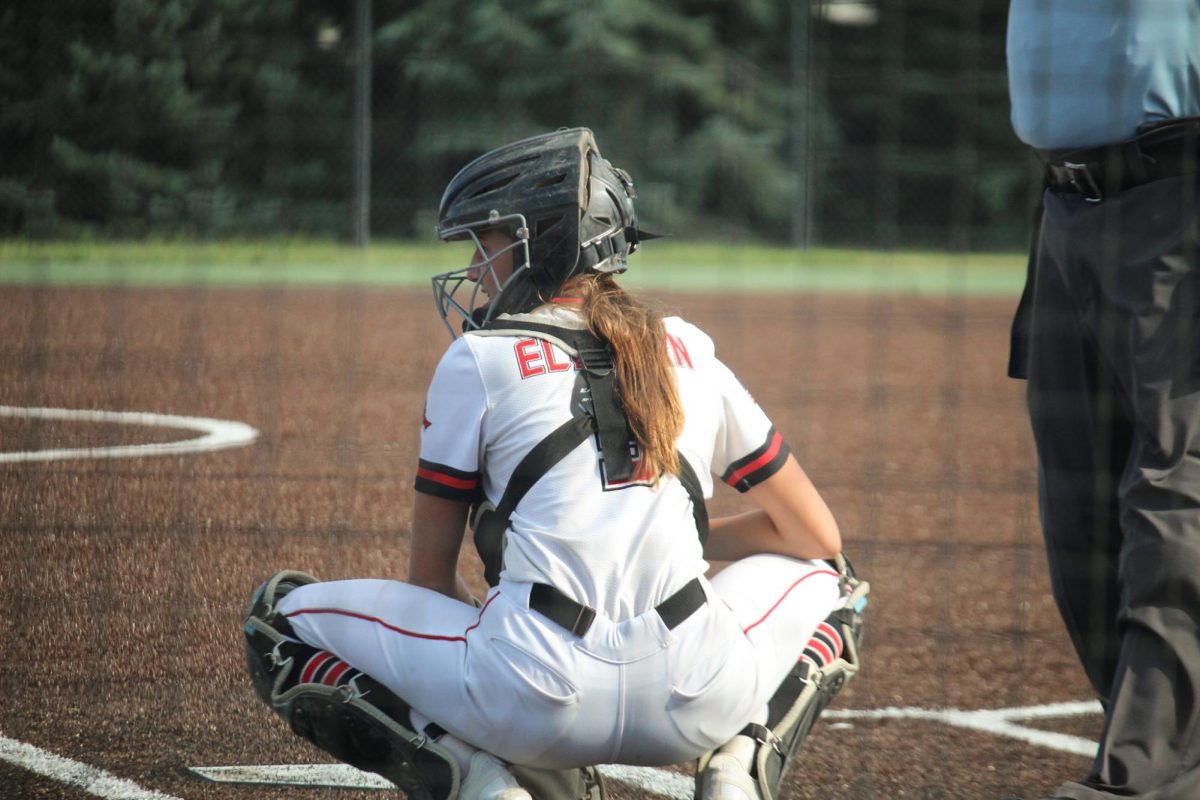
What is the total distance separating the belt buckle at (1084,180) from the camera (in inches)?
117

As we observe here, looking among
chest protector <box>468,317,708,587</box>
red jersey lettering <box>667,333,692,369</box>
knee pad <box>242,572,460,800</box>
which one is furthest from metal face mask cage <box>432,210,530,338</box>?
knee pad <box>242,572,460,800</box>

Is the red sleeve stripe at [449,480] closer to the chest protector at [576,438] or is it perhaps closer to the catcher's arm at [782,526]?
the chest protector at [576,438]

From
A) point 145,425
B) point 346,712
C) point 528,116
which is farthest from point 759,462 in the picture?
point 528,116

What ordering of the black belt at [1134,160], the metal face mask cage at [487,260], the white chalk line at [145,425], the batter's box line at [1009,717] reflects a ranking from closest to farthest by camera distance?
the metal face mask cage at [487,260], the black belt at [1134,160], the batter's box line at [1009,717], the white chalk line at [145,425]

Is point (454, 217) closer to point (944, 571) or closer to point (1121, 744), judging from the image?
point (1121, 744)

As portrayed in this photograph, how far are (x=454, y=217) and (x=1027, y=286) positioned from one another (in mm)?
1351

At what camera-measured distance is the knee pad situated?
8.18ft

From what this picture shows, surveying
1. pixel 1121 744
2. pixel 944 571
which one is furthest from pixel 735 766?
pixel 944 571

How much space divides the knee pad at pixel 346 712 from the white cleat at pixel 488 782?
26mm

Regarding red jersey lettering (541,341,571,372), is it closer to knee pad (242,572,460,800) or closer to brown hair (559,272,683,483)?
brown hair (559,272,683,483)

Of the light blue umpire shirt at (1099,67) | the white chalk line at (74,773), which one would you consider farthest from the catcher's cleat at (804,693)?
the white chalk line at (74,773)

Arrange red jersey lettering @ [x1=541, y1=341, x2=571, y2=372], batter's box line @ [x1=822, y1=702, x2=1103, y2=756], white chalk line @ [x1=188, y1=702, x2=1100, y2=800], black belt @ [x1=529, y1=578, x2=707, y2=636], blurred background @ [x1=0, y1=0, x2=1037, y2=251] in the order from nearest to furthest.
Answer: black belt @ [x1=529, y1=578, x2=707, y2=636] < red jersey lettering @ [x1=541, y1=341, x2=571, y2=372] < white chalk line @ [x1=188, y1=702, x2=1100, y2=800] < batter's box line @ [x1=822, y1=702, x2=1103, y2=756] < blurred background @ [x1=0, y1=0, x2=1037, y2=251]

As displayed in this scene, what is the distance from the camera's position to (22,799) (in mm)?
2828

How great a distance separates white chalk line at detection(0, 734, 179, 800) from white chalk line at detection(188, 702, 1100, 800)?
158 millimetres
